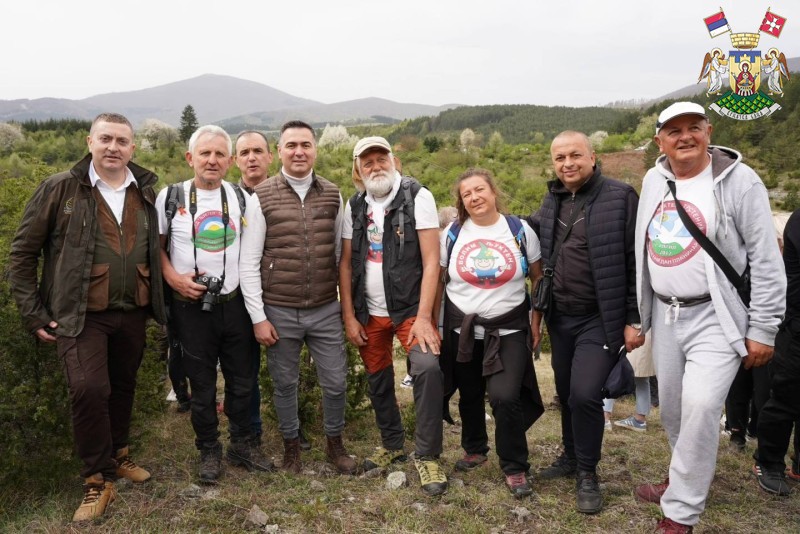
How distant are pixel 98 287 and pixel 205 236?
0.67 meters

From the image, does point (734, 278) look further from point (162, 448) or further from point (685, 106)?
point (162, 448)

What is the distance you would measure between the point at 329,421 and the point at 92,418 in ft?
4.94

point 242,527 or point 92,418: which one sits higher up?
point 92,418

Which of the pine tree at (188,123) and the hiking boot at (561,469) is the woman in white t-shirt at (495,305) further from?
the pine tree at (188,123)

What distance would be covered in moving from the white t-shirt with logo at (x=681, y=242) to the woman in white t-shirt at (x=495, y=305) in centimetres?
77

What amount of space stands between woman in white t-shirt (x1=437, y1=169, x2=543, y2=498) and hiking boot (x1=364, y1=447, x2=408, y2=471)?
31.1 inches

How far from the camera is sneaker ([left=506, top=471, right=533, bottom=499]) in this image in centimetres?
351

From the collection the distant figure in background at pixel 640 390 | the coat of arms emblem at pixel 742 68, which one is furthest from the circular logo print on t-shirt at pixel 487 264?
the coat of arms emblem at pixel 742 68

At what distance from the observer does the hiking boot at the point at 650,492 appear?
3465 mm

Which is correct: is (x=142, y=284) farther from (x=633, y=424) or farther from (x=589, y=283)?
(x=633, y=424)

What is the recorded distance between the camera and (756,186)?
2.86 meters

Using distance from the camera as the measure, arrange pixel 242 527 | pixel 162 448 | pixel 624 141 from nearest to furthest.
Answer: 1. pixel 242 527
2. pixel 162 448
3. pixel 624 141

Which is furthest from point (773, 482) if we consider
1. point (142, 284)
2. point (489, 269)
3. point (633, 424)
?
point (142, 284)

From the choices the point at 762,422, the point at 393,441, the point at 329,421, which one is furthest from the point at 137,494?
the point at 762,422
